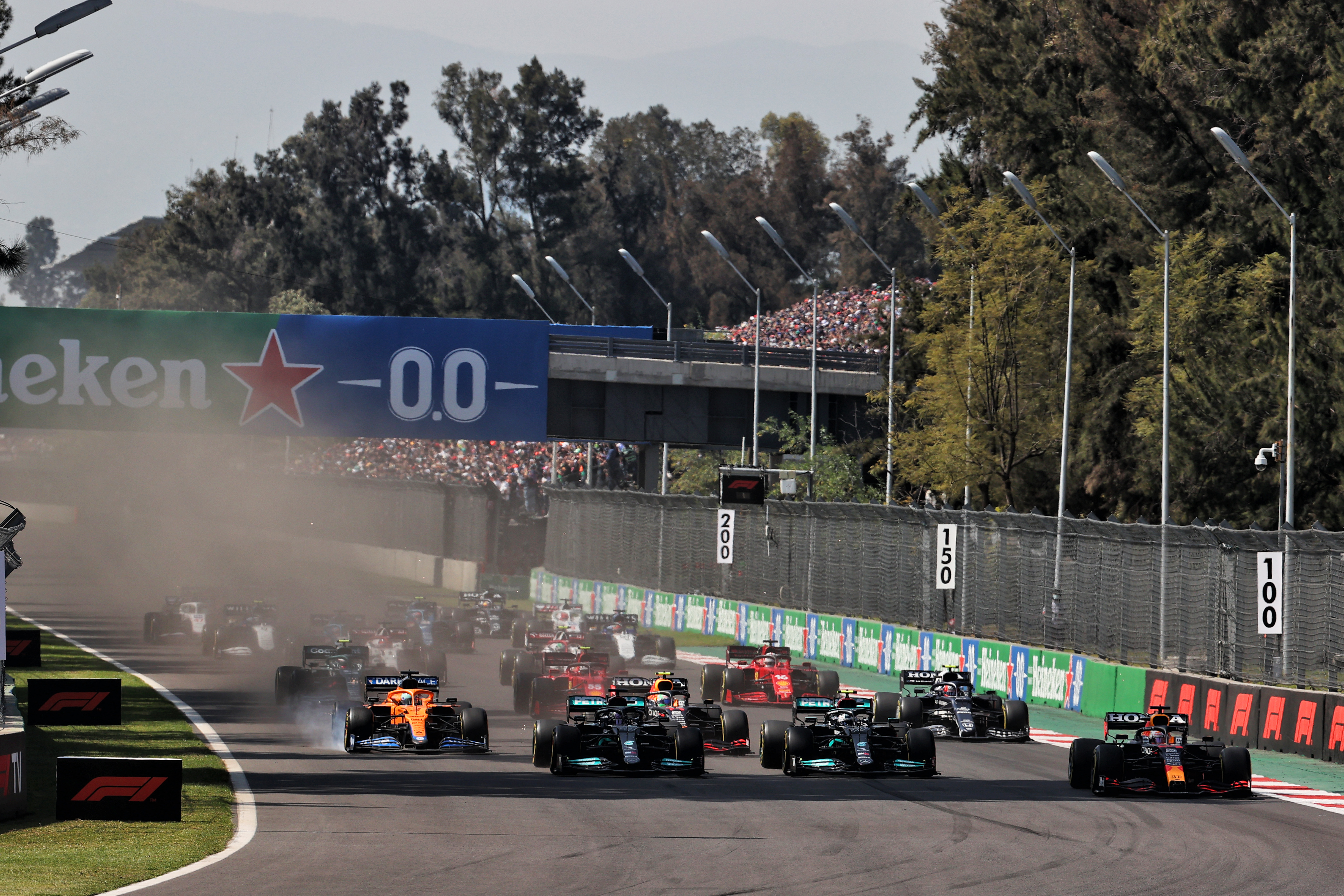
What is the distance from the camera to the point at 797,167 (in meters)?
120

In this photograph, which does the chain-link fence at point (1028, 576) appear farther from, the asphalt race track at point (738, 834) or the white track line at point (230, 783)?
the white track line at point (230, 783)

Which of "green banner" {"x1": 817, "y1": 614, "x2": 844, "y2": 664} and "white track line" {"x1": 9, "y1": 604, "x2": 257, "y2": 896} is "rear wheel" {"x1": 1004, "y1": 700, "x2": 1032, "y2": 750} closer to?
"white track line" {"x1": 9, "y1": 604, "x2": 257, "y2": 896}

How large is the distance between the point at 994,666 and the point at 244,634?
15910 mm

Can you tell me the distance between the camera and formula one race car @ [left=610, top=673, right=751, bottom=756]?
2381 cm

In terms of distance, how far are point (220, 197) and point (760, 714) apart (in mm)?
95853

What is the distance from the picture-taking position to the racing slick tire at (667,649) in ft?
121

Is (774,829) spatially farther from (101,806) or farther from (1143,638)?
(1143,638)

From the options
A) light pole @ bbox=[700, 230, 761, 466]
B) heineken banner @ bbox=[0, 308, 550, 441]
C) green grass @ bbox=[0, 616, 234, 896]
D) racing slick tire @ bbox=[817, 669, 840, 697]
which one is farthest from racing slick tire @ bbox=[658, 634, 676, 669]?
heineken banner @ bbox=[0, 308, 550, 441]

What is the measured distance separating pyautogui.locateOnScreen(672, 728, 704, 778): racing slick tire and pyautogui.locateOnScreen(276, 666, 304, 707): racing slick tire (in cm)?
902

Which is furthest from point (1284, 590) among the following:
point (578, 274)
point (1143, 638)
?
point (578, 274)

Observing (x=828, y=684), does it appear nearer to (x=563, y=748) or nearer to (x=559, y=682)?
(x=559, y=682)

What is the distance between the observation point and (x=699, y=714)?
79.5 feet

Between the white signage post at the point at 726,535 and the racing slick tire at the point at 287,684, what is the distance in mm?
19421

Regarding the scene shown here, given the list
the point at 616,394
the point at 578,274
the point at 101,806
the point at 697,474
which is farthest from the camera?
the point at 578,274
